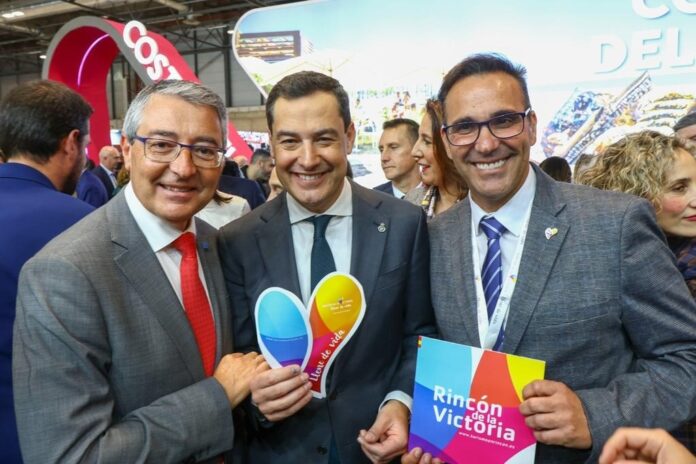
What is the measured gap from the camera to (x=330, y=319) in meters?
1.67

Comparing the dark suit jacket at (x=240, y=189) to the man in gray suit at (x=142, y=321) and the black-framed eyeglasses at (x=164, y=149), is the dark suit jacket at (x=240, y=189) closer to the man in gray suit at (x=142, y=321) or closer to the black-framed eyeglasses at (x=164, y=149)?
the man in gray suit at (x=142, y=321)

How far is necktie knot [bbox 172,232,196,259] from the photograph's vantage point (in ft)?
5.47

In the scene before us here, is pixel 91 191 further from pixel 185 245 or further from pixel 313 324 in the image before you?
pixel 313 324

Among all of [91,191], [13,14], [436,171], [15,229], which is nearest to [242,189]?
[91,191]

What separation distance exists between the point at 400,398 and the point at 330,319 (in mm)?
355

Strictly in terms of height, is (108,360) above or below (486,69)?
below

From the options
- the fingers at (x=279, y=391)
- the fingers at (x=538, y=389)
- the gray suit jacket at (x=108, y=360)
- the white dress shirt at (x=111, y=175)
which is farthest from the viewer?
the white dress shirt at (x=111, y=175)

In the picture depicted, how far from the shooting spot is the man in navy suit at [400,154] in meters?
4.58

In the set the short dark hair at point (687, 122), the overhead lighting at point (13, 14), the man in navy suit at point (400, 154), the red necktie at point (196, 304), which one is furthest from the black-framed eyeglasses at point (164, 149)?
the overhead lighting at point (13, 14)

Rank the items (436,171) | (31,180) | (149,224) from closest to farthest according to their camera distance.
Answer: (149,224)
(31,180)
(436,171)

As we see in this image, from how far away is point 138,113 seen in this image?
159cm

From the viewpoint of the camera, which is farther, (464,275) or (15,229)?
(15,229)

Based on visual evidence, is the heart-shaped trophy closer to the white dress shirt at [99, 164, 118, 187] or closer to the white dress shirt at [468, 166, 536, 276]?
the white dress shirt at [468, 166, 536, 276]

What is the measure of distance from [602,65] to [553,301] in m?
7.08
